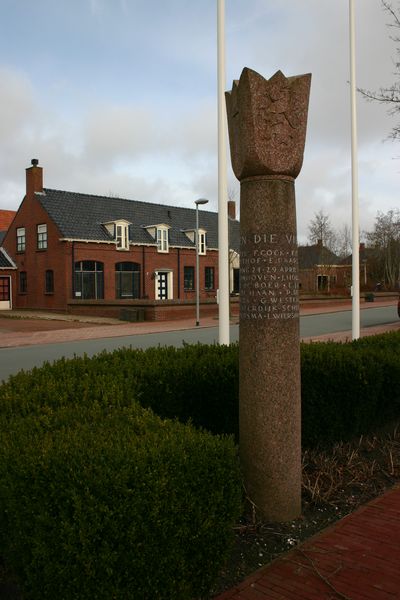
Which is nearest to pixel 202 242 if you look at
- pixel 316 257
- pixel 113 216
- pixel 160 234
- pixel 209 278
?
pixel 209 278

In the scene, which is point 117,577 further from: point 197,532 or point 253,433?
point 253,433

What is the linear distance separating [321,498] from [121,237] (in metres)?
36.3

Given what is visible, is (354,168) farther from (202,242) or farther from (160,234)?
(202,242)

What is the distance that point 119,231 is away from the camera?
39.6 meters

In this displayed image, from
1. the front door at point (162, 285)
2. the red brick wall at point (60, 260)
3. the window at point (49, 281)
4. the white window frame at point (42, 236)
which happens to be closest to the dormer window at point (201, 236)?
the red brick wall at point (60, 260)

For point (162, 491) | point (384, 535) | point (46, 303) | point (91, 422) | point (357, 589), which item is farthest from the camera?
point (46, 303)

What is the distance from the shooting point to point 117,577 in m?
2.51

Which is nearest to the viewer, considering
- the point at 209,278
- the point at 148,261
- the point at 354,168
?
the point at 354,168

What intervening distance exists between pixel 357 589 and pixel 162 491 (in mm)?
1340

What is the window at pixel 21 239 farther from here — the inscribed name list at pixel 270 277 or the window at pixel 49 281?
the inscribed name list at pixel 270 277

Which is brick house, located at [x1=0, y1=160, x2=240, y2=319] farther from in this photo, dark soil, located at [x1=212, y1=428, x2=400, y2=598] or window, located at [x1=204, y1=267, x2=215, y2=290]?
dark soil, located at [x1=212, y1=428, x2=400, y2=598]

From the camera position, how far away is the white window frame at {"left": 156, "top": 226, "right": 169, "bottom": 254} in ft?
138

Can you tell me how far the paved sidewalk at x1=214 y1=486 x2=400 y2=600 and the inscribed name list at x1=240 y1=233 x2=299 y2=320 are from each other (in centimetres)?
155

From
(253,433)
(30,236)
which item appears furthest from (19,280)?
(253,433)
